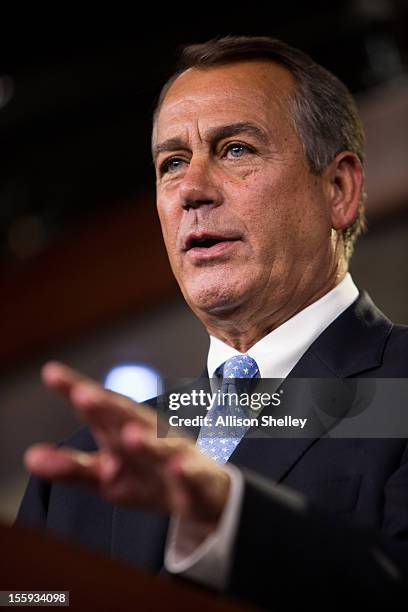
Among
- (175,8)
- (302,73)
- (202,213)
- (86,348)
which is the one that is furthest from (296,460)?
(86,348)

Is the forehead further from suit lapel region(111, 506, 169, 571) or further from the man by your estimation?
suit lapel region(111, 506, 169, 571)

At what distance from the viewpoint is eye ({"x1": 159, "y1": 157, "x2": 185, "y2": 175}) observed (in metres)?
1.50

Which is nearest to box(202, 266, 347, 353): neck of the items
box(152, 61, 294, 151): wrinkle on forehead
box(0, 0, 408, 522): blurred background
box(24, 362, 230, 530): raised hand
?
box(152, 61, 294, 151): wrinkle on forehead

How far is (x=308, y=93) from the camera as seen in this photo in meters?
1.54

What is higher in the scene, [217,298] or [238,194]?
[238,194]

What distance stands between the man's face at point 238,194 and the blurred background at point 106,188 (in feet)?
5.73

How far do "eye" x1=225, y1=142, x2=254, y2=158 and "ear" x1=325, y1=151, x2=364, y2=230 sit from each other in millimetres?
162

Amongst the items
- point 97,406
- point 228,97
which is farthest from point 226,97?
point 97,406

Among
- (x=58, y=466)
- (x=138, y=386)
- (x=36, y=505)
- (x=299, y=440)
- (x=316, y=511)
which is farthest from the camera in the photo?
(x=138, y=386)

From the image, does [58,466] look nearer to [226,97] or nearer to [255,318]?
[255,318]

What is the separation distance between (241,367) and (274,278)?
138 mm

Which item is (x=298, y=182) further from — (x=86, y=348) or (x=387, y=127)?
(x=86, y=348)

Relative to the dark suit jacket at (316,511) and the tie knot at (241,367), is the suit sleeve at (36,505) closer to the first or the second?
the dark suit jacket at (316,511)

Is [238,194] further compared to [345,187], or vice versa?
[345,187]
